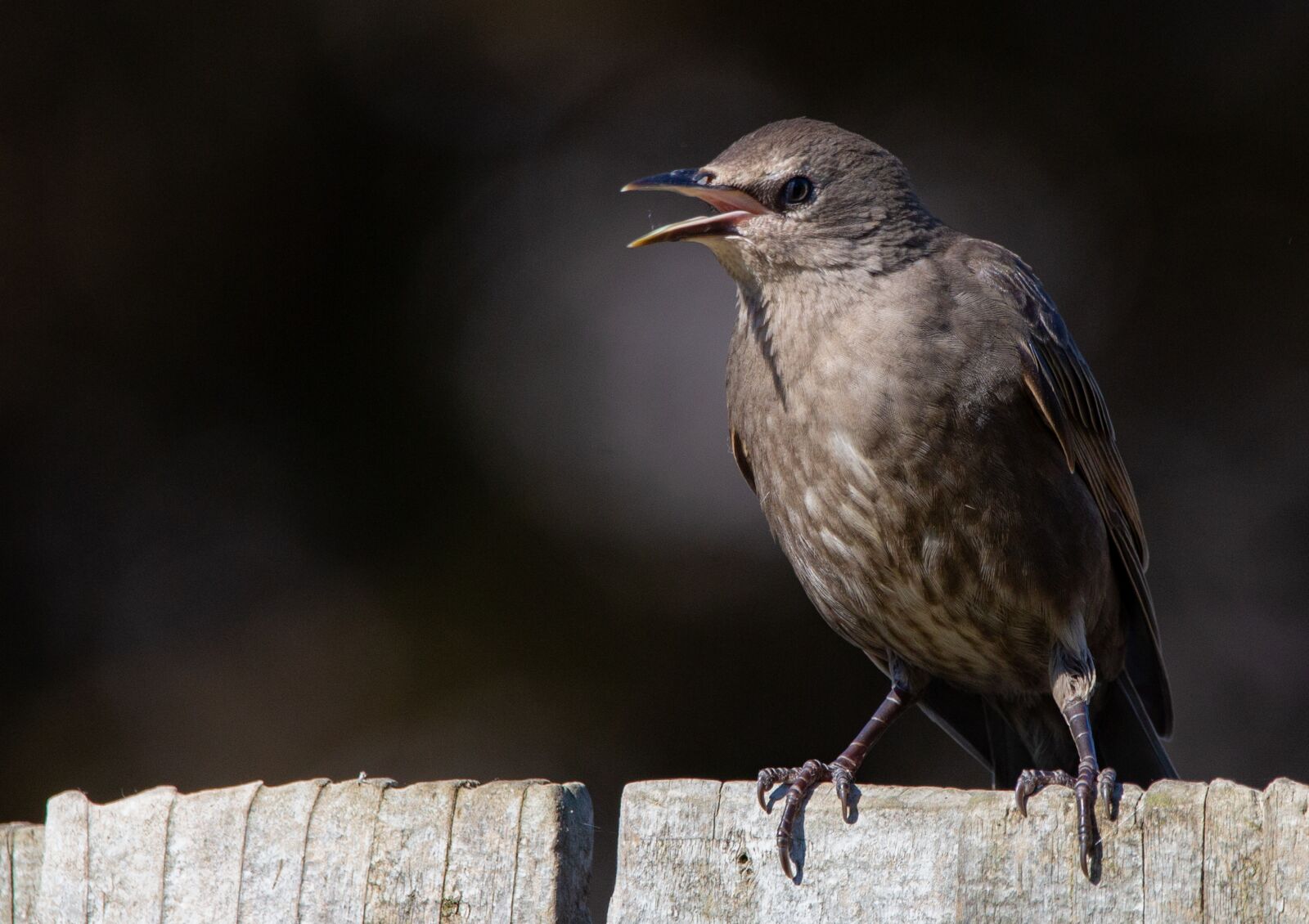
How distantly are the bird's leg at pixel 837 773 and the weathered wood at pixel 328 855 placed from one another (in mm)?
279

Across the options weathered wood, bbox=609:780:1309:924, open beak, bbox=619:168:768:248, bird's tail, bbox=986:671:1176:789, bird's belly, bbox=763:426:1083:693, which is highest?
open beak, bbox=619:168:768:248

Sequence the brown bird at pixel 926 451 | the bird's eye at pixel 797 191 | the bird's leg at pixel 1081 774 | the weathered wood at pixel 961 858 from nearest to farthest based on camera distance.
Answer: the weathered wood at pixel 961 858, the bird's leg at pixel 1081 774, the brown bird at pixel 926 451, the bird's eye at pixel 797 191

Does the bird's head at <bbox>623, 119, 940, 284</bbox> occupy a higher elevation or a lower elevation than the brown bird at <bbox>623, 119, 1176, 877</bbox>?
higher

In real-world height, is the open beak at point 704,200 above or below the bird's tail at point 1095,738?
above

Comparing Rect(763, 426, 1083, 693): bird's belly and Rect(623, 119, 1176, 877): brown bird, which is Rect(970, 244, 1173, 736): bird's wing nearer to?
Rect(623, 119, 1176, 877): brown bird

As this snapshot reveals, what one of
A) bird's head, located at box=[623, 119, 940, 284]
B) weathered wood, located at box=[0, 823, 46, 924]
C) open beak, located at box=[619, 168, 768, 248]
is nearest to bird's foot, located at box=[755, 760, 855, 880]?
weathered wood, located at box=[0, 823, 46, 924]

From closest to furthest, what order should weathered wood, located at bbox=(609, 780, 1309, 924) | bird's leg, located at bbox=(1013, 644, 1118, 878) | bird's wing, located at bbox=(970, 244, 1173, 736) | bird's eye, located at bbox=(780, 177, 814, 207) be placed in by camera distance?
weathered wood, located at bbox=(609, 780, 1309, 924) → bird's leg, located at bbox=(1013, 644, 1118, 878) → bird's wing, located at bbox=(970, 244, 1173, 736) → bird's eye, located at bbox=(780, 177, 814, 207)

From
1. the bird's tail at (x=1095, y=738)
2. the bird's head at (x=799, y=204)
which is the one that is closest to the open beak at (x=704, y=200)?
the bird's head at (x=799, y=204)

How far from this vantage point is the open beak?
362 cm

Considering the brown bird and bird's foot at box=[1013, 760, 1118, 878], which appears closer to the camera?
bird's foot at box=[1013, 760, 1118, 878]

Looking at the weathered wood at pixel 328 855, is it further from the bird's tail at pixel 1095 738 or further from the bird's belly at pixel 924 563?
the bird's tail at pixel 1095 738

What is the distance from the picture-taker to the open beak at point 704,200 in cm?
362

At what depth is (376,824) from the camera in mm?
2164

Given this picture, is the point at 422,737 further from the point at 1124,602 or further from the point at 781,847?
the point at 781,847
